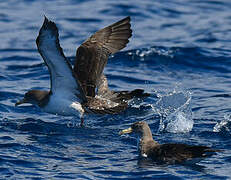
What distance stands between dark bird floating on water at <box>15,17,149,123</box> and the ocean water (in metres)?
0.37

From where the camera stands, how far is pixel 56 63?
29.4 ft

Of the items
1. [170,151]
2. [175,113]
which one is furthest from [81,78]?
[170,151]

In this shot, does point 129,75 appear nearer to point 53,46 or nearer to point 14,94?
point 14,94

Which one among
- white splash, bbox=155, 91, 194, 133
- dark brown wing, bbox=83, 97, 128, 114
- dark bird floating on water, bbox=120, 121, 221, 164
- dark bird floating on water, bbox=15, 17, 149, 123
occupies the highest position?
dark bird floating on water, bbox=15, 17, 149, 123

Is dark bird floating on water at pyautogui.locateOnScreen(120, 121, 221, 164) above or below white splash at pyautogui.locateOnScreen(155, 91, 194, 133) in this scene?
below

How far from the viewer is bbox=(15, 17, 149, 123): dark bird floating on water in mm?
8617

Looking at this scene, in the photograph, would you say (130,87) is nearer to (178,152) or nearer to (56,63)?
(56,63)

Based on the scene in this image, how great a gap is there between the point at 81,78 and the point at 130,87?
2.58 metres

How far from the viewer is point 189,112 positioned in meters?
10.4

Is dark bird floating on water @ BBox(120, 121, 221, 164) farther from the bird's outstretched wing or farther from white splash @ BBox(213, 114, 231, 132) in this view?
the bird's outstretched wing

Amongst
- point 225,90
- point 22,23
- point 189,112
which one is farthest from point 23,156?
point 22,23

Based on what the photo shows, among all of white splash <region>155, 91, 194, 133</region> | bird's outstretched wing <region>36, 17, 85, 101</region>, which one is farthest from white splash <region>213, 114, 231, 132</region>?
bird's outstretched wing <region>36, 17, 85, 101</region>

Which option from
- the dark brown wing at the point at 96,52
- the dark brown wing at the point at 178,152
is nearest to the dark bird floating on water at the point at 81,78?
the dark brown wing at the point at 96,52

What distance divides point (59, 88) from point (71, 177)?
2.40m
